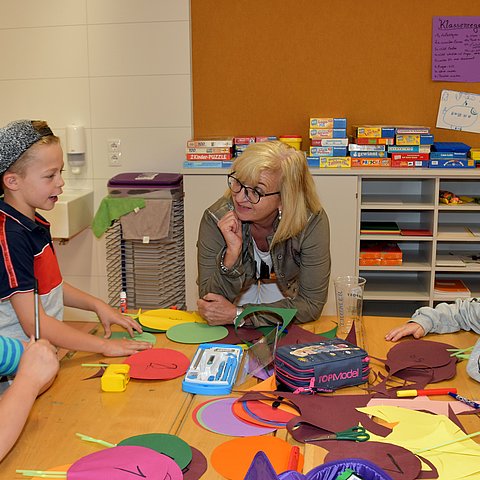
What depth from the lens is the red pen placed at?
1.27m

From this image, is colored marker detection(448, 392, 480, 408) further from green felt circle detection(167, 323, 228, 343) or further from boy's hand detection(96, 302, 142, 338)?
boy's hand detection(96, 302, 142, 338)

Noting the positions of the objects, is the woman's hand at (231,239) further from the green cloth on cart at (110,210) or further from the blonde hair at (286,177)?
the green cloth on cart at (110,210)

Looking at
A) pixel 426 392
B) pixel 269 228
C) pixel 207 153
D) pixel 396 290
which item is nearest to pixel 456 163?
pixel 396 290

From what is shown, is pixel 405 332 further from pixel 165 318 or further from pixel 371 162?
pixel 371 162

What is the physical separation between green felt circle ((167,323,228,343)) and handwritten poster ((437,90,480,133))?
223 cm

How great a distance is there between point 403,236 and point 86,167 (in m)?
1.82

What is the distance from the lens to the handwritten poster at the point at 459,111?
3.63m

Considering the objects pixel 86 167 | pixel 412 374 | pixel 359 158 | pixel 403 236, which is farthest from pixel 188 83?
pixel 412 374

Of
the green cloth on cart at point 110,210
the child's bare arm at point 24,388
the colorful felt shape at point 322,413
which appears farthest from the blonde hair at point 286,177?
the green cloth on cart at point 110,210

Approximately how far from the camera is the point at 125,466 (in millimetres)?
1234

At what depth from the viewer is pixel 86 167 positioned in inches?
151

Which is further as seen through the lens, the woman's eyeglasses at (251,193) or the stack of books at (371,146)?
the stack of books at (371,146)

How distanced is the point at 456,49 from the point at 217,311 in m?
2.36

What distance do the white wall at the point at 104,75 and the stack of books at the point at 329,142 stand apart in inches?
29.0
